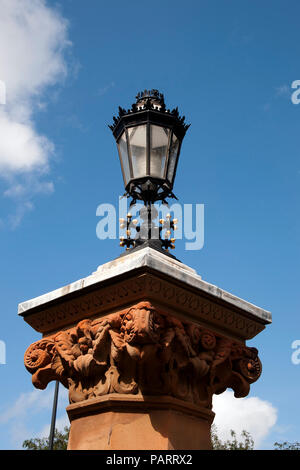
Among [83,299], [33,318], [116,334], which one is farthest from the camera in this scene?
[33,318]

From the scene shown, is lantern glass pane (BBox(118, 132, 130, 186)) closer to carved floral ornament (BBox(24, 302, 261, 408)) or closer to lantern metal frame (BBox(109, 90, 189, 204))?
lantern metal frame (BBox(109, 90, 189, 204))

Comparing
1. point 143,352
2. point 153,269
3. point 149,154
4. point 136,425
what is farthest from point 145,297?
point 149,154

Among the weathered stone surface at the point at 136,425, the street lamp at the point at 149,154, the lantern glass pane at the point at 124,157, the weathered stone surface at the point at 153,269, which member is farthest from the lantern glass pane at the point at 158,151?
the weathered stone surface at the point at 136,425

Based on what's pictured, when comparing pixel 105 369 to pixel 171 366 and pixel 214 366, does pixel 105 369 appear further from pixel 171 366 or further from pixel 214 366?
pixel 214 366

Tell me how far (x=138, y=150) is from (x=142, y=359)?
1810mm

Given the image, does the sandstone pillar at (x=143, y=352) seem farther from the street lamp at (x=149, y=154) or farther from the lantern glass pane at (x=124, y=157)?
the lantern glass pane at (x=124, y=157)

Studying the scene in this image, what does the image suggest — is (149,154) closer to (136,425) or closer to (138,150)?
→ (138,150)

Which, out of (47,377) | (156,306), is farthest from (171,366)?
(47,377)

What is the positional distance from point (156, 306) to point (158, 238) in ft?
2.65

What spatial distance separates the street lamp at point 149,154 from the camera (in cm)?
491

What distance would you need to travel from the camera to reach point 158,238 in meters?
4.85

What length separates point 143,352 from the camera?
390cm

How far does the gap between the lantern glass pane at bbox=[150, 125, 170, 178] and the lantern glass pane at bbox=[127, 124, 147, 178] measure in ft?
0.21
